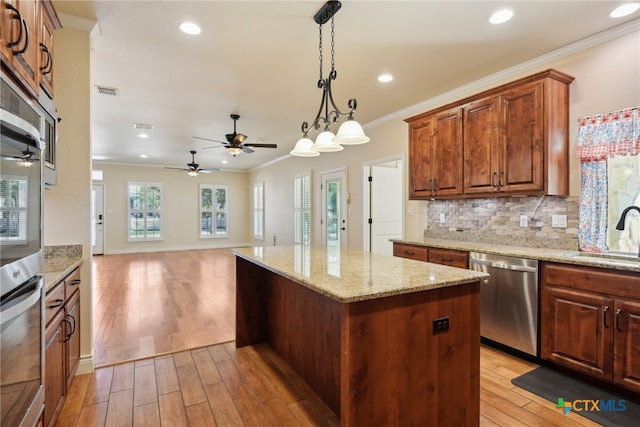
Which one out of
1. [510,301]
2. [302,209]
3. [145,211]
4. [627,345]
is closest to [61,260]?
[510,301]

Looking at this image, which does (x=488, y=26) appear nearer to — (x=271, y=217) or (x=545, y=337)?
(x=545, y=337)

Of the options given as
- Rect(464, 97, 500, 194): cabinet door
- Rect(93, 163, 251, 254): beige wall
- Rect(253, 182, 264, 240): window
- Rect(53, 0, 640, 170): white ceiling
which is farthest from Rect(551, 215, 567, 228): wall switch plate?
Rect(93, 163, 251, 254): beige wall

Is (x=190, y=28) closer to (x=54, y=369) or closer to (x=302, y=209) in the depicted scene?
(x=54, y=369)

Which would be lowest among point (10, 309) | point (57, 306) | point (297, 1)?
point (57, 306)

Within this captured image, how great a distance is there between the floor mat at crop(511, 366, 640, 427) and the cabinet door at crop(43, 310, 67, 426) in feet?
9.37

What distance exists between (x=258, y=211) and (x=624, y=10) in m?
9.12

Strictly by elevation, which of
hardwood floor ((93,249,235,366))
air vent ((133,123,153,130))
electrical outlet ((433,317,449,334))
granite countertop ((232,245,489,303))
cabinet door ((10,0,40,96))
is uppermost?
air vent ((133,123,153,130))

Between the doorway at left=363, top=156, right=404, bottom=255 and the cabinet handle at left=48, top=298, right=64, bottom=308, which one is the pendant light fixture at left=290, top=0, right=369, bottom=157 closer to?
the cabinet handle at left=48, top=298, right=64, bottom=308

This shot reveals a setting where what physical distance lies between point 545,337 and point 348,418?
6.26 ft

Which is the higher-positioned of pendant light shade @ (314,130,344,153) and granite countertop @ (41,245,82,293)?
pendant light shade @ (314,130,344,153)

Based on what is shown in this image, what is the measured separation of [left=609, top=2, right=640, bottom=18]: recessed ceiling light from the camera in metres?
2.26

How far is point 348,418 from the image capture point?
4.73ft

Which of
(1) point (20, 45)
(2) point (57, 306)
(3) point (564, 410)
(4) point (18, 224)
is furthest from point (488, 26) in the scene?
(2) point (57, 306)

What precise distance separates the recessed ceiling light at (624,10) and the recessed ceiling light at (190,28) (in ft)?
9.99
